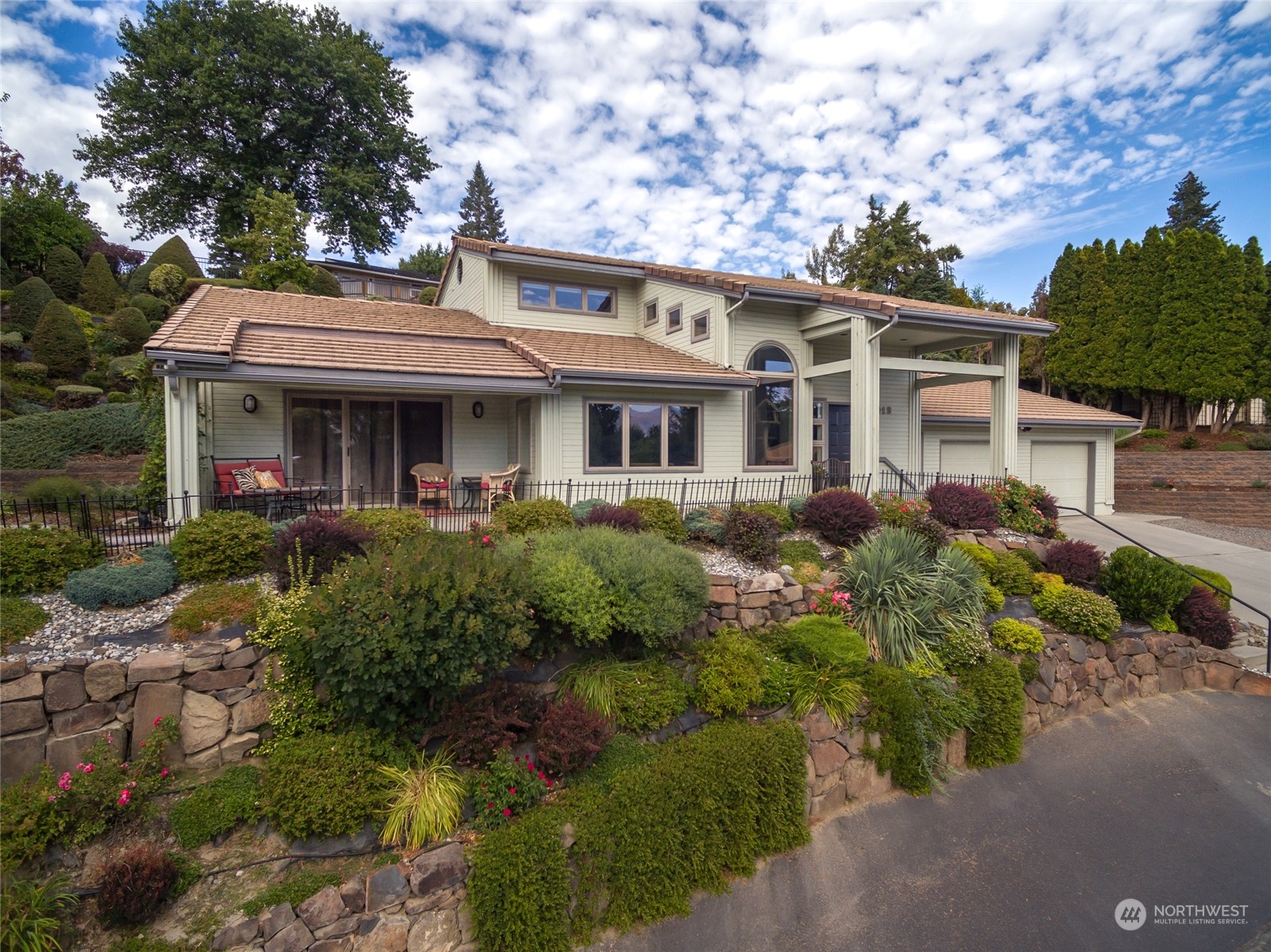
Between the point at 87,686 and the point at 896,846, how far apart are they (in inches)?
276

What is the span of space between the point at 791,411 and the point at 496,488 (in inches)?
261

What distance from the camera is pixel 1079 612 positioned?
27.3ft

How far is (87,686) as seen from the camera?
4.44m

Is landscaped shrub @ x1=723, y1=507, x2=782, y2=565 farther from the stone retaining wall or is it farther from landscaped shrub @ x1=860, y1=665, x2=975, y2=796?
the stone retaining wall

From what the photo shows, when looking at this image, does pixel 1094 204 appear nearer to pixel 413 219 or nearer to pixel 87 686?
pixel 87 686

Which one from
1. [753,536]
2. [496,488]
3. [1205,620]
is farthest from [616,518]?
[1205,620]

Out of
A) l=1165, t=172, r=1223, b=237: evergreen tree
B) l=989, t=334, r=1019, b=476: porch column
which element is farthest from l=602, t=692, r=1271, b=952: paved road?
l=1165, t=172, r=1223, b=237: evergreen tree

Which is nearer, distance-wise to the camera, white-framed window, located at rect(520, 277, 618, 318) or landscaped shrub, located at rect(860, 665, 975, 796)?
landscaped shrub, located at rect(860, 665, 975, 796)

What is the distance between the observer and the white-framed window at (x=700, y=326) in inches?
504

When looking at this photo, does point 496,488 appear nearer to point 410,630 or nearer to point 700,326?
point 700,326

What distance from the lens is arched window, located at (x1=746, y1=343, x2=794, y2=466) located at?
497 inches

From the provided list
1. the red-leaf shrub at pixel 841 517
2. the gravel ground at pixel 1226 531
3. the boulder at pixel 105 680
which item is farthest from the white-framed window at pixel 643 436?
the gravel ground at pixel 1226 531

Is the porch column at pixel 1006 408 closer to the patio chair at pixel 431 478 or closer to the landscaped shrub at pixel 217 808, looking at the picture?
the patio chair at pixel 431 478

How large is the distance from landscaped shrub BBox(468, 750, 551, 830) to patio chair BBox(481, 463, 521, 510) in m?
6.33
